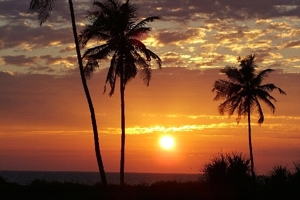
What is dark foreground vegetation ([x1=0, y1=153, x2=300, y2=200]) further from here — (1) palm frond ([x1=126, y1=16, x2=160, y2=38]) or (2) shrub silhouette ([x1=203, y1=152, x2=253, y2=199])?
(1) palm frond ([x1=126, y1=16, x2=160, y2=38])

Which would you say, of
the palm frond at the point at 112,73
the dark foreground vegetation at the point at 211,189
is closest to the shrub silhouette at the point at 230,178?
the dark foreground vegetation at the point at 211,189

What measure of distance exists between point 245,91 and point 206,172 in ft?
91.6

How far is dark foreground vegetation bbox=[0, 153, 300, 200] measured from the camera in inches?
1011

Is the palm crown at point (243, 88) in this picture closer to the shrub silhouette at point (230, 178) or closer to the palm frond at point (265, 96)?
the palm frond at point (265, 96)

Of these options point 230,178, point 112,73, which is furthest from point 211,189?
point 112,73

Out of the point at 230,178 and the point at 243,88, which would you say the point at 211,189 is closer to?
the point at 230,178

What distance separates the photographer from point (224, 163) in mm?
28672

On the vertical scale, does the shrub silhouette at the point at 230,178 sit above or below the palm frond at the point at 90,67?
below

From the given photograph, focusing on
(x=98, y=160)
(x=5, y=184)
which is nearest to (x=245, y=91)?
(x=98, y=160)

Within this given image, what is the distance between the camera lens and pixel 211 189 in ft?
91.2

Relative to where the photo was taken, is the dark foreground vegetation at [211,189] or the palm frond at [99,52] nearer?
the dark foreground vegetation at [211,189]

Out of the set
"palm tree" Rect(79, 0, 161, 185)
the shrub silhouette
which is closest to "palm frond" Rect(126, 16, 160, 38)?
"palm tree" Rect(79, 0, 161, 185)

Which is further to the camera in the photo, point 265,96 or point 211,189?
point 265,96

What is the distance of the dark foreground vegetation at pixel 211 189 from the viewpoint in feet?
84.2
